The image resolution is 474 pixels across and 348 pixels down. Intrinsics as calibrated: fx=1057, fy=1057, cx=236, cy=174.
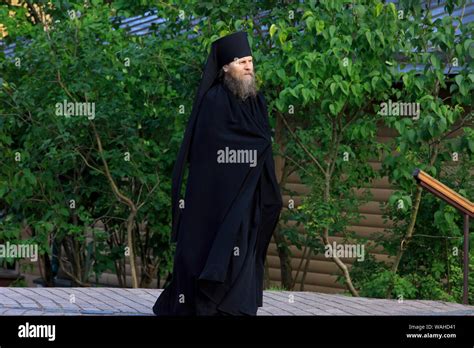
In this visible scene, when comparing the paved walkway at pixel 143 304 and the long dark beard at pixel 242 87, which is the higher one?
the long dark beard at pixel 242 87

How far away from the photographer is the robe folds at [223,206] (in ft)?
26.2

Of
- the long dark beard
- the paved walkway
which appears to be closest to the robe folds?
the long dark beard

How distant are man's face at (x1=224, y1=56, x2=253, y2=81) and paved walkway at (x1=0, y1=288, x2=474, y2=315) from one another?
2.31m

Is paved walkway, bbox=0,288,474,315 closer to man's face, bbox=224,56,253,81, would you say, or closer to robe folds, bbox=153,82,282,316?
robe folds, bbox=153,82,282,316

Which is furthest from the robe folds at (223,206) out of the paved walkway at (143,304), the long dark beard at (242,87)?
the paved walkway at (143,304)

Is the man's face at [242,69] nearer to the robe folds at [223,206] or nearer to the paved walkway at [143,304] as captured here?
the robe folds at [223,206]

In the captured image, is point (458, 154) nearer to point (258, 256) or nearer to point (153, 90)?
point (153, 90)

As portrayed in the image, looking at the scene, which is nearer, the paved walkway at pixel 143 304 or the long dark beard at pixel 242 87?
the long dark beard at pixel 242 87

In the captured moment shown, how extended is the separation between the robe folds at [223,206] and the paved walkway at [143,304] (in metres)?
1.27

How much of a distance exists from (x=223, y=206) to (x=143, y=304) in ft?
6.88

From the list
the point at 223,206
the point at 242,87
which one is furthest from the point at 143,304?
the point at 242,87

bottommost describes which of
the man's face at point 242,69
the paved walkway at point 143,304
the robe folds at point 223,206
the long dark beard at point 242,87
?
the paved walkway at point 143,304

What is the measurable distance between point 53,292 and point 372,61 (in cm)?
394

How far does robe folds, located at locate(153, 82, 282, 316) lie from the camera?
26.2 ft
